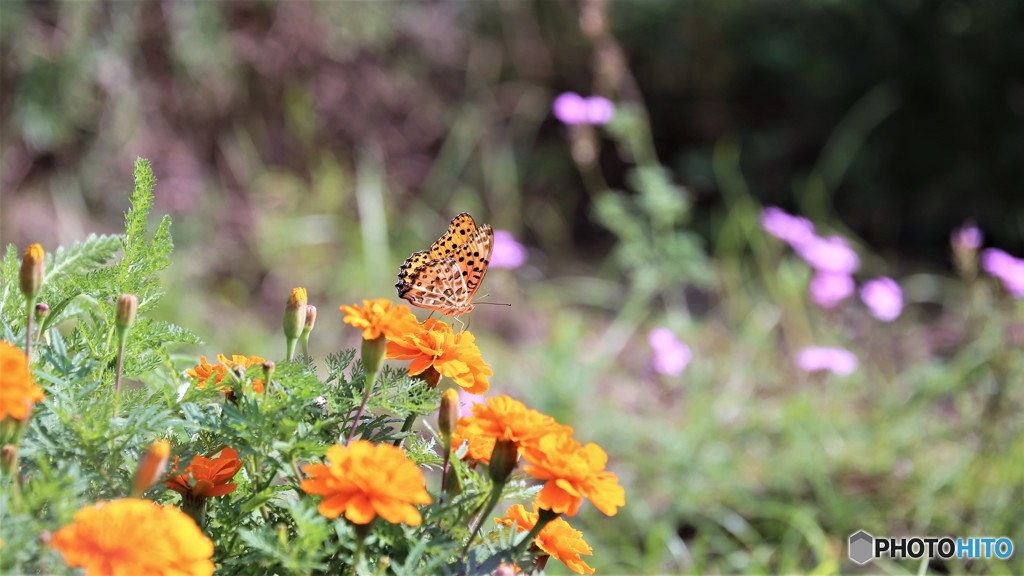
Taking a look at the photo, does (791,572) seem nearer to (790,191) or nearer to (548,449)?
(548,449)

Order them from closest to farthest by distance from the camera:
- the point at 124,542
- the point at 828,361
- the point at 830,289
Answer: the point at 124,542
the point at 828,361
the point at 830,289

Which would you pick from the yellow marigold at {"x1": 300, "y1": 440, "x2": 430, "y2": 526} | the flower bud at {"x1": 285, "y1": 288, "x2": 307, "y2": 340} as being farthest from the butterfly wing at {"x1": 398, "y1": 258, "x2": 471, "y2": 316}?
the yellow marigold at {"x1": 300, "y1": 440, "x2": 430, "y2": 526}

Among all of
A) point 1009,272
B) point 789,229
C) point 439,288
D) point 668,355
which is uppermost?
point 789,229

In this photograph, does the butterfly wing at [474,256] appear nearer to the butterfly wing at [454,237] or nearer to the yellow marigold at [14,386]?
the butterfly wing at [454,237]

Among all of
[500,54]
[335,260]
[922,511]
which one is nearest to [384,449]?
[922,511]

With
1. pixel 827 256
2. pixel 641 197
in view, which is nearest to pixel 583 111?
pixel 641 197

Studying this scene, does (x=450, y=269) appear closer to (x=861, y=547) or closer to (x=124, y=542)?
(x=124, y=542)

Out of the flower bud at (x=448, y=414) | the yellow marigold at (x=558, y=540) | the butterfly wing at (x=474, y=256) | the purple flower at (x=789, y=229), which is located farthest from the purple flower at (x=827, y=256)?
the flower bud at (x=448, y=414)

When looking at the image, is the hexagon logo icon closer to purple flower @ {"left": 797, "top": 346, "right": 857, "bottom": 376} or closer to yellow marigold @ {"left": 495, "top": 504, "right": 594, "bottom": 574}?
purple flower @ {"left": 797, "top": 346, "right": 857, "bottom": 376}

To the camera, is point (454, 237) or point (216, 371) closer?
point (216, 371)
